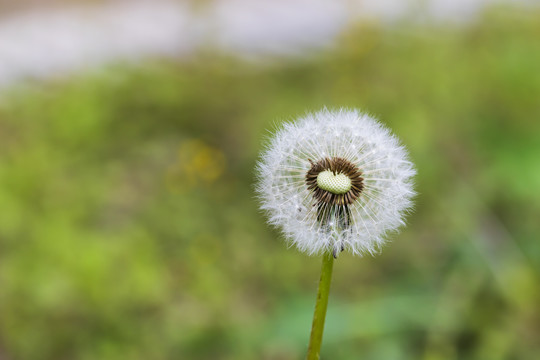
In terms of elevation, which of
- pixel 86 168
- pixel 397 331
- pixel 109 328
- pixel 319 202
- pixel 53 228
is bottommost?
pixel 319 202

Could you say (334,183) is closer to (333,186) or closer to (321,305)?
(333,186)

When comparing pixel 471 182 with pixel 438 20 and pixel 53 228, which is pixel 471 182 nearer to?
pixel 438 20

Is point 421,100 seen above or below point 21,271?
above

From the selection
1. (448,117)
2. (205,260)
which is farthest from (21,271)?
(448,117)

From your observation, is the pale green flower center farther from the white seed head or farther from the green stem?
the green stem

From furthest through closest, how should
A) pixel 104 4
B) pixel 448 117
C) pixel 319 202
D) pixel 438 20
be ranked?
1. pixel 104 4
2. pixel 438 20
3. pixel 448 117
4. pixel 319 202

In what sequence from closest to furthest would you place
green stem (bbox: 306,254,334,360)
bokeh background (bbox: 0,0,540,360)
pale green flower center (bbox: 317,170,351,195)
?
green stem (bbox: 306,254,334,360), pale green flower center (bbox: 317,170,351,195), bokeh background (bbox: 0,0,540,360)

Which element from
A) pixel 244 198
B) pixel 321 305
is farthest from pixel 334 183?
pixel 244 198

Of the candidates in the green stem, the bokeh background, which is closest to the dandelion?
the green stem

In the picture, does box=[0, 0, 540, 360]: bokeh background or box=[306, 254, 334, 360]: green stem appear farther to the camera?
box=[0, 0, 540, 360]: bokeh background
